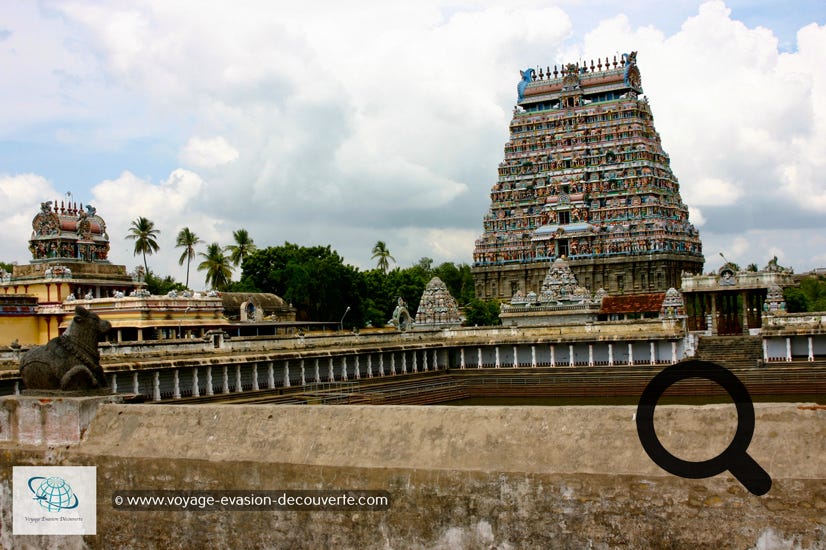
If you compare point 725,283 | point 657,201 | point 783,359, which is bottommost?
point 783,359

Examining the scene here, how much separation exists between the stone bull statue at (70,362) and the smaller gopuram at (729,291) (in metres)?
50.0

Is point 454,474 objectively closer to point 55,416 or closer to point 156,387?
point 55,416

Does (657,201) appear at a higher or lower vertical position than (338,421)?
higher

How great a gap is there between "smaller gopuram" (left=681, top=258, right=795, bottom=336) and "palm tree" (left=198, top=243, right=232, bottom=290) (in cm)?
3937

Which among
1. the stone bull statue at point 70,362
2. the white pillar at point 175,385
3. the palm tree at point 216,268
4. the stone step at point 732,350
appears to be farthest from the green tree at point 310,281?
the stone bull statue at point 70,362

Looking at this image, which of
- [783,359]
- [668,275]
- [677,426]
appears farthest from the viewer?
[668,275]

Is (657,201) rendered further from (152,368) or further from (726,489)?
(726,489)

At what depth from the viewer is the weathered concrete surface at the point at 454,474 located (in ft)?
29.3

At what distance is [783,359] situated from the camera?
51.3 meters

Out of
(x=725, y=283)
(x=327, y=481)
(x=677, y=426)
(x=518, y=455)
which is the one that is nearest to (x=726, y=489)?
(x=677, y=426)

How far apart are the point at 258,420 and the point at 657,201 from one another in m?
78.6
